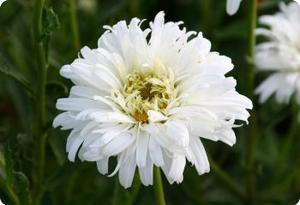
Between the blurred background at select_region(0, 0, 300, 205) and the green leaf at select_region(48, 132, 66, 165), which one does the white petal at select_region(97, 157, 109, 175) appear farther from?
the green leaf at select_region(48, 132, 66, 165)

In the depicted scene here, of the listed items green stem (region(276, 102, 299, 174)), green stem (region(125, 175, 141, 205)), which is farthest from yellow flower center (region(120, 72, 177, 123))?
Answer: green stem (region(276, 102, 299, 174))

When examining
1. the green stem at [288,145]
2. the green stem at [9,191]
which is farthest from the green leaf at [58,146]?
the green stem at [288,145]

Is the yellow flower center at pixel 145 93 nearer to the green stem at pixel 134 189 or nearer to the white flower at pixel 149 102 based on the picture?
the white flower at pixel 149 102

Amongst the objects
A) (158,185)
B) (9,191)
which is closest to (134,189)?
(158,185)

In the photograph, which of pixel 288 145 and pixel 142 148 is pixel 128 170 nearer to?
pixel 142 148

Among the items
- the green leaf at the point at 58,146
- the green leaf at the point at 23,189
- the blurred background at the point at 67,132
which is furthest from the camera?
the green leaf at the point at 58,146
